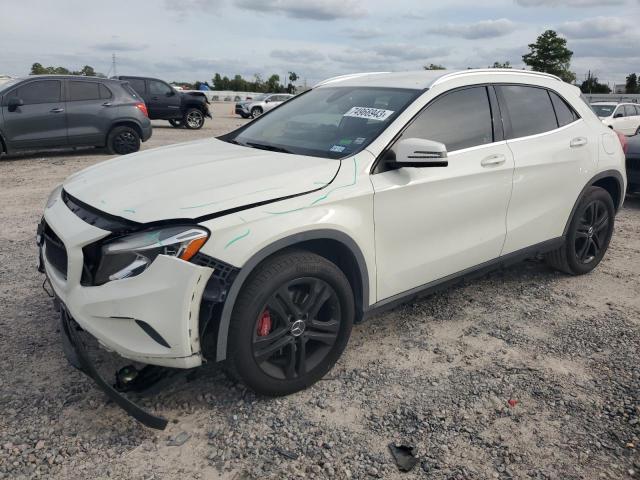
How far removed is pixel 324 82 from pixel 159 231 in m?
2.38

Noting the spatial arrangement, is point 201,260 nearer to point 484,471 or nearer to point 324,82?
point 484,471

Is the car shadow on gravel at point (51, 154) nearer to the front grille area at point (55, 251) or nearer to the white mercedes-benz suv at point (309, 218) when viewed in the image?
the white mercedes-benz suv at point (309, 218)

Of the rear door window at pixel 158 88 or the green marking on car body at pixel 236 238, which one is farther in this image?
the rear door window at pixel 158 88

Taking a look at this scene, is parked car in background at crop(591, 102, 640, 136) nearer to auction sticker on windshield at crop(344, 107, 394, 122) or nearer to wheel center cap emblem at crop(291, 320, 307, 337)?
auction sticker on windshield at crop(344, 107, 394, 122)

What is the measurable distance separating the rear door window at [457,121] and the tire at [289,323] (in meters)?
1.05

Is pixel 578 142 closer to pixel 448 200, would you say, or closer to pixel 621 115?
pixel 448 200

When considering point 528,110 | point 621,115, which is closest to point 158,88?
point 621,115

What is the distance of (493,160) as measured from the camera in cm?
361

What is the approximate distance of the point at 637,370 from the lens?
323 centimetres

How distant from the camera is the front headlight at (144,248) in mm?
2346

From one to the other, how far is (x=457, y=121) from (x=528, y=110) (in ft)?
2.90

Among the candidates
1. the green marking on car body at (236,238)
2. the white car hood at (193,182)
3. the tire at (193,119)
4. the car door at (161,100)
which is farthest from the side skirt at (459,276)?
the tire at (193,119)

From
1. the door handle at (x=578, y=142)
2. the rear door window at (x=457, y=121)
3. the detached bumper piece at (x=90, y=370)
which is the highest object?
the rear door window at (x=457, y=121)

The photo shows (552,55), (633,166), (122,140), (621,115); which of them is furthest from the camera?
(552,55)
